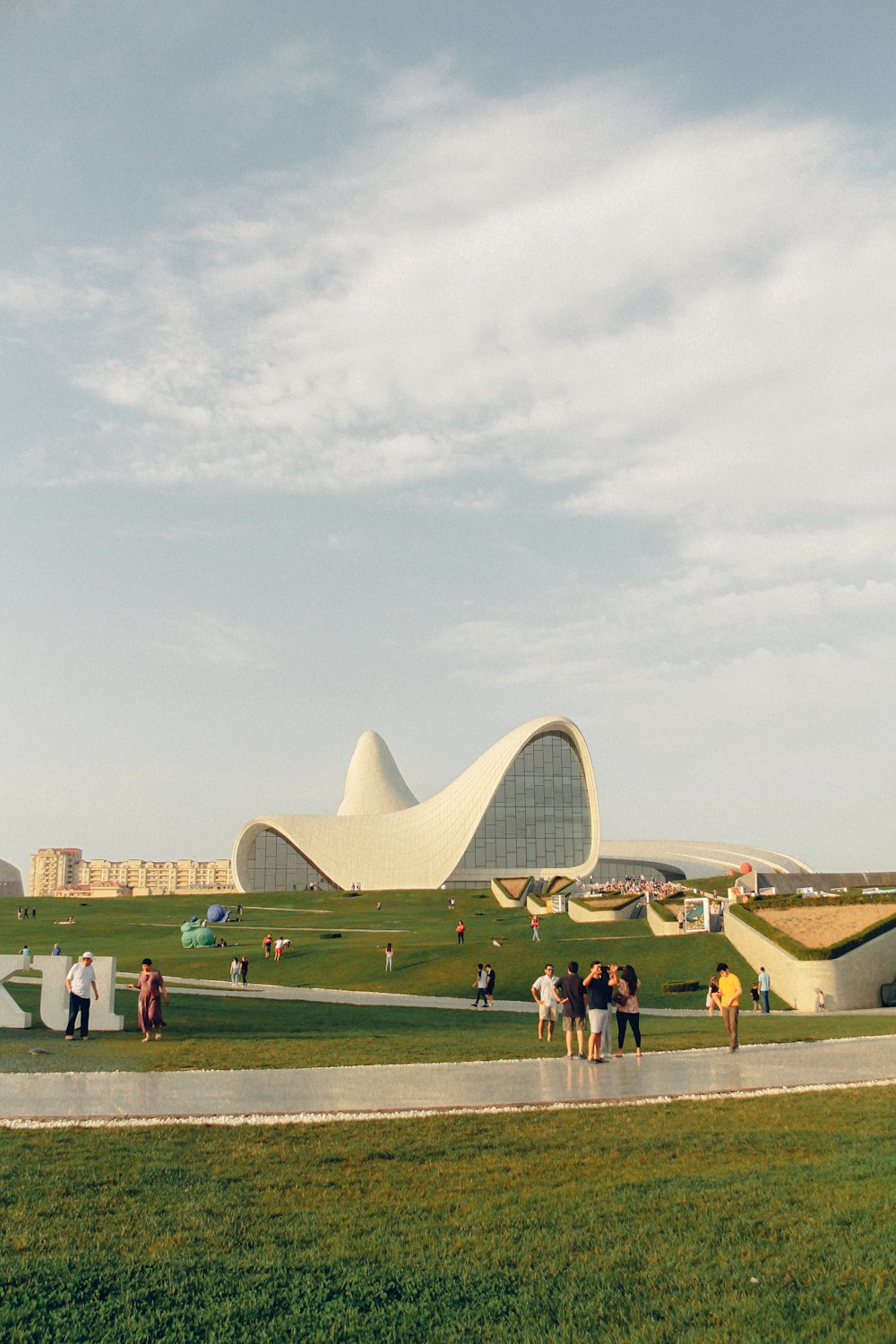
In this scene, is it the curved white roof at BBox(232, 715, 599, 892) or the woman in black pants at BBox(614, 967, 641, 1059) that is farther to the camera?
the curved white roof at BBox(232, 715, 599, 892)

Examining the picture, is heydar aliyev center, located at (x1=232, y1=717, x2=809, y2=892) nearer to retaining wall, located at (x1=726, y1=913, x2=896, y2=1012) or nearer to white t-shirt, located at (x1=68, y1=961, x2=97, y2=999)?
retaining wall, located at (x1=726, y1=913, x2=896, y2=1012)

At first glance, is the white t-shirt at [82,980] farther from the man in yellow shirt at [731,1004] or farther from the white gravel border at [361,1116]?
the man in yellow shirt at [731,1004]

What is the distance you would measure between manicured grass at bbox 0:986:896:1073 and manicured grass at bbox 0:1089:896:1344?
16.8 ft

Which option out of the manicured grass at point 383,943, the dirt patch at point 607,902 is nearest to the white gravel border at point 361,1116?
the manicured grass at point 383,943

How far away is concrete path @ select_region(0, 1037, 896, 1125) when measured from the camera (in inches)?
380

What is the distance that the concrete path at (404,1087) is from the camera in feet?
31.7

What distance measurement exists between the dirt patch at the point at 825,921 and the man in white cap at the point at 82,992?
59.7 feet

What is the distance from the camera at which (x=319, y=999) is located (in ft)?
79.4

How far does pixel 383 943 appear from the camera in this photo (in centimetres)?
3956

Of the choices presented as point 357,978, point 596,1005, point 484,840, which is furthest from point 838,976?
point 484,840

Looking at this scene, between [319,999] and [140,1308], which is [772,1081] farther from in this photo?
[319,999]

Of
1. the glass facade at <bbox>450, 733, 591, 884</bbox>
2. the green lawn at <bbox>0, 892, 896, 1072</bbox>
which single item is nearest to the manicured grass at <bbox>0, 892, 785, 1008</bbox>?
the green lawn at <bbox>0, 892, 896, 1072</bbox>

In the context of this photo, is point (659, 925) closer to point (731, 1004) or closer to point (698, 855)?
point (731, 1004)

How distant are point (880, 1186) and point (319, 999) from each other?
18713mm
